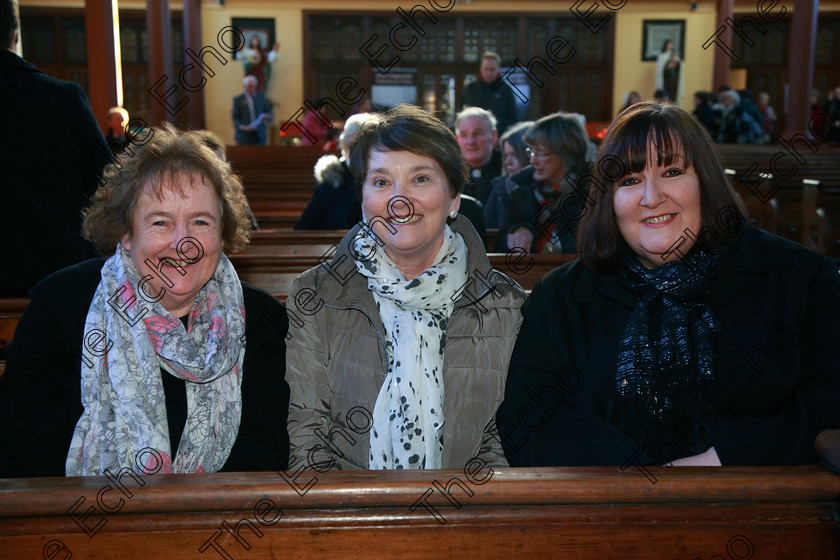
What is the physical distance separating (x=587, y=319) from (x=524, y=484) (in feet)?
1.91

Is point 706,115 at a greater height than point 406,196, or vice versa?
point 706,115

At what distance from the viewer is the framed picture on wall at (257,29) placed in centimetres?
1379

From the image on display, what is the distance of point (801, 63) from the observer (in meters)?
10.8

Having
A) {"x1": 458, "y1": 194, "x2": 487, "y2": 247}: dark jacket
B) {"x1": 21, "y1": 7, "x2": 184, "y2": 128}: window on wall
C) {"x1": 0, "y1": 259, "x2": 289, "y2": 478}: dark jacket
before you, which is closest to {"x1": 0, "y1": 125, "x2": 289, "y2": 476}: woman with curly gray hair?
{"x1": 0, "y1": 259, "x2": 289, "y2": 478}: dark jacket

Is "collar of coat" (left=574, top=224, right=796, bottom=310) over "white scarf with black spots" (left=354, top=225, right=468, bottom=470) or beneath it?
over

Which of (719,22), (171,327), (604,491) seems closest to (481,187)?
Answer: (171,327)

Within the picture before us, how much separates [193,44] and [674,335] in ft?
42.8

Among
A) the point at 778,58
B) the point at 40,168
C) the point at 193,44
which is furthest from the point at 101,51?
the point at 778,58

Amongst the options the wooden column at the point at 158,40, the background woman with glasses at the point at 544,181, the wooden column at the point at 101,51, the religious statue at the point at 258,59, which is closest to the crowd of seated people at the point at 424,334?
the background woman with glasses at the point at 544,181

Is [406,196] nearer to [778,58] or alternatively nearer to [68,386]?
[68,386]

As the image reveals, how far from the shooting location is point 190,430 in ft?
5.64

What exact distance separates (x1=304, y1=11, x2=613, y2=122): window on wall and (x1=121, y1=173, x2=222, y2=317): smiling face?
41.6 feet

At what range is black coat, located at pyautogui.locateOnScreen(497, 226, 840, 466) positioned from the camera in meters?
1.53

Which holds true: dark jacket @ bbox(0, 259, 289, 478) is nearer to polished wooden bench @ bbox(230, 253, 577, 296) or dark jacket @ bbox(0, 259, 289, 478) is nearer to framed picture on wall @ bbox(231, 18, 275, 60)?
polished wooden bench @ bbox(230, 253, 577, 296)
